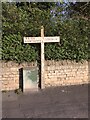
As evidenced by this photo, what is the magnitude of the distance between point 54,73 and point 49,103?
179 centimetres

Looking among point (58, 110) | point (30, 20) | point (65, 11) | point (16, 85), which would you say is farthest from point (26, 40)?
point (58, 110)

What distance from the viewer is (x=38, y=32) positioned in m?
9.35

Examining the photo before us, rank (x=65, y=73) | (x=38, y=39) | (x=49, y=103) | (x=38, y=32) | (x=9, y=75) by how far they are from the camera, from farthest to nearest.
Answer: (x=65, y=73) < (x=38, y=32) < (x=38, y=39) < (x=9, y=75) < (x=49, y=103)

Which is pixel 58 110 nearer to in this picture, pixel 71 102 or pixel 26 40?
pixel 71 102

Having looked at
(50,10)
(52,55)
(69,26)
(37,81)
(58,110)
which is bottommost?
(58,110)

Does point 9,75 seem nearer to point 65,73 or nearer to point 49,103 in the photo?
point 65,73

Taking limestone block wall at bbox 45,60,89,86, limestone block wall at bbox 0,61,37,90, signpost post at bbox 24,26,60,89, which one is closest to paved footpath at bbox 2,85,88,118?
limestone block wall at bbox 45,60,89,86

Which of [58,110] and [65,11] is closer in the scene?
[58,110]

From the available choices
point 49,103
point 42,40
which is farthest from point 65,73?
point 49,103

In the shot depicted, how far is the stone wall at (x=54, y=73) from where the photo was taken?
902 cm

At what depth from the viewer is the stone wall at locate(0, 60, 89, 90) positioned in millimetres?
9016

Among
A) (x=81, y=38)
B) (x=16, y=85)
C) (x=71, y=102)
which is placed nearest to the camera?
(x=71, y=102)

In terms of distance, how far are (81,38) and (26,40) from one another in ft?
6.02

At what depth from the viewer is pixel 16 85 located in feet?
29.7
